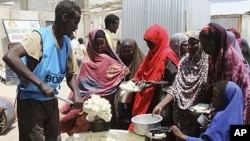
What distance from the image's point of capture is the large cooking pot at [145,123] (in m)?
3.19

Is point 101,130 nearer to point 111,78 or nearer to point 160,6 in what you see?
point 111,78

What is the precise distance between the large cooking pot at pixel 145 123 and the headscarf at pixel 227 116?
2.37ft

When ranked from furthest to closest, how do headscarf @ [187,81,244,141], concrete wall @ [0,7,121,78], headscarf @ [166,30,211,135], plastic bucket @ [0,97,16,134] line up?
concrete wall @ [0,7,121,78]
plastic bucket @ [0,97,16,134]
headscarf @ [166,30,211,135]
headscarf @ [187,81,244,141]

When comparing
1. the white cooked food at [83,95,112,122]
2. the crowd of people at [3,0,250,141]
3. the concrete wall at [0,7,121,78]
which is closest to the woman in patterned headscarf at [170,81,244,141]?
the crowd of people at [3,0,250,141]

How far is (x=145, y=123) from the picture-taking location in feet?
10.6

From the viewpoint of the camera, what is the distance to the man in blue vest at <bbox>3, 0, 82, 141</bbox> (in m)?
2.50

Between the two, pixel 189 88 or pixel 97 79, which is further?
pixel 97 79

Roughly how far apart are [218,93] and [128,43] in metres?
1.98

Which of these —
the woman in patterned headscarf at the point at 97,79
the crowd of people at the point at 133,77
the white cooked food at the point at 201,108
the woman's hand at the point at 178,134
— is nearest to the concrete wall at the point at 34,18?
the woman in patterned headscarf at the point at 97,79

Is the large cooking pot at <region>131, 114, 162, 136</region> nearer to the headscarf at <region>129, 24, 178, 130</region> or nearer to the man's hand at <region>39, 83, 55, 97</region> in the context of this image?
the headscarf at <region>129, 24, 178, 130</region>

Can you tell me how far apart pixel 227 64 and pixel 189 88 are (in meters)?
0.52

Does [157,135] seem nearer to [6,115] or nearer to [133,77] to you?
[133,77]

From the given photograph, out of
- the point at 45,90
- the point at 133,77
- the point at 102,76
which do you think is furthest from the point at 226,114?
the point at 102,76

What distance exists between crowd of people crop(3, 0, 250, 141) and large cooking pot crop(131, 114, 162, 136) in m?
0.08
